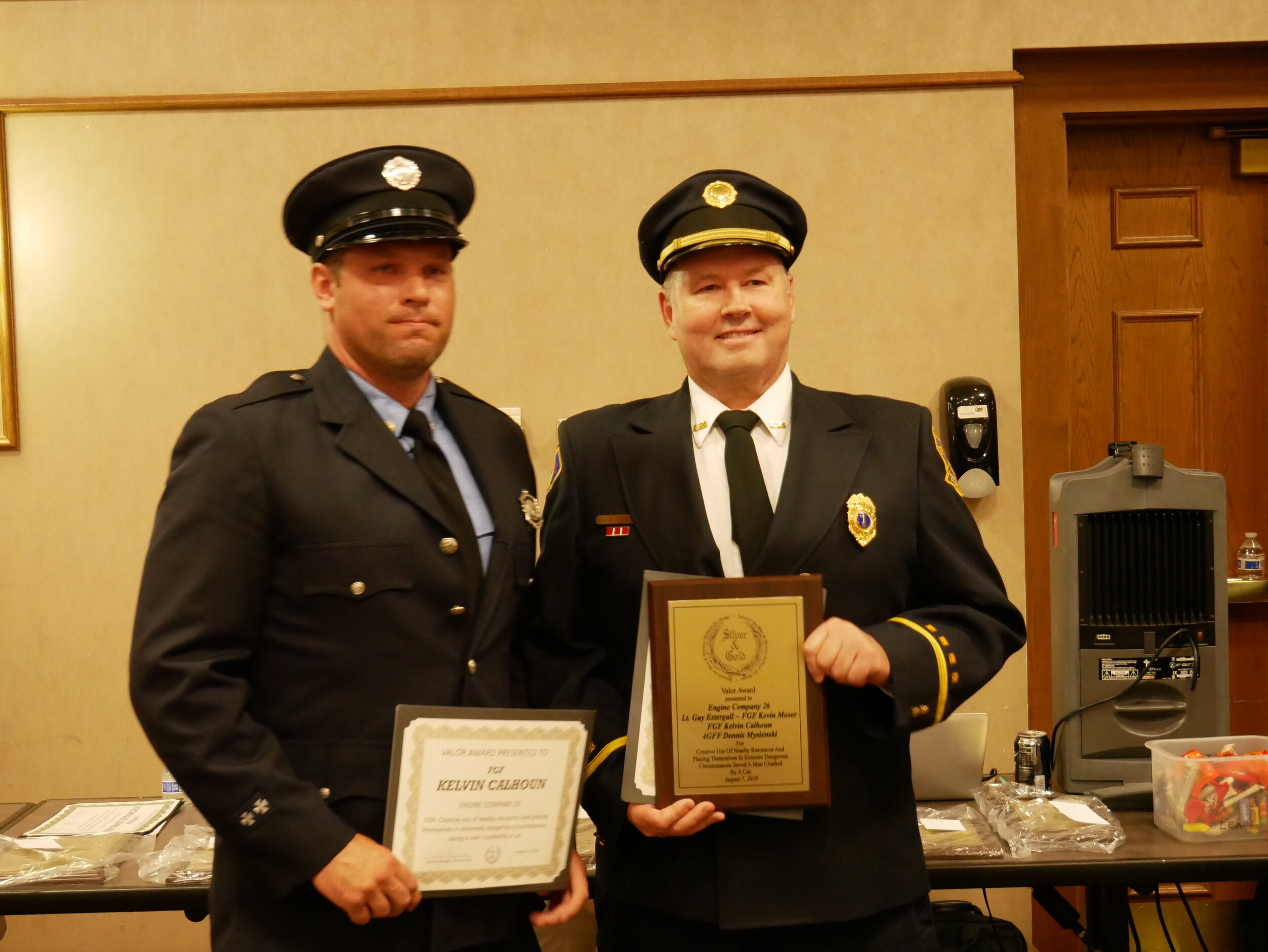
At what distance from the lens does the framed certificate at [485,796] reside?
1248 mm

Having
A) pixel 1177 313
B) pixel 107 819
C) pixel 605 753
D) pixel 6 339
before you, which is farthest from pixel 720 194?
pixel 6 339

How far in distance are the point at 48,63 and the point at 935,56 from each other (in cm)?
254

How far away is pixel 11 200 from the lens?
10.1 ft

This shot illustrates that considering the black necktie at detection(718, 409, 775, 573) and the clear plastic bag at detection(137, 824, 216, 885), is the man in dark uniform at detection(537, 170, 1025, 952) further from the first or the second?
the clear plastic bag at detection(137, 824, 216, 885)

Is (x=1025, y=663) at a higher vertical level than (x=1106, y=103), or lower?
lower

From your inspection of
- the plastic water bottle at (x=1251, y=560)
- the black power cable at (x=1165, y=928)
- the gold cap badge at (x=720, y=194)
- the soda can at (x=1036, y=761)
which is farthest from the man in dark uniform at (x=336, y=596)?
the plastic water bottle at (x=1251, y=560)

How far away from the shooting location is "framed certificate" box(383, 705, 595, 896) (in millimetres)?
1248

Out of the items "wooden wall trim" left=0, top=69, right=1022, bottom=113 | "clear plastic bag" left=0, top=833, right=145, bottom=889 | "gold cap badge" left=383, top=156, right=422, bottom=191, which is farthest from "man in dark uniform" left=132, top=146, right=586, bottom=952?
"wooden wall trim" left=0, top=69, right=1022, bottom=113

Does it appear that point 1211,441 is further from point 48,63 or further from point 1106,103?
point 48,63

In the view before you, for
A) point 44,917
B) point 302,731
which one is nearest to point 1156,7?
point 302,731

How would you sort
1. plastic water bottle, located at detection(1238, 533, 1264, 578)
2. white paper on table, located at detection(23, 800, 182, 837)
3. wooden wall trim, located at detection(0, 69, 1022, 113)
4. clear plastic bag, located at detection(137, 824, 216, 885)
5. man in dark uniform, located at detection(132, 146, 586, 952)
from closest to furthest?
man in dark uniform, located at detection(132, 146, 586, 952) → clear plastic bag, located at detection(137, 824, 216, 885) → white paper on table, located at detection(23, 800, 182, 837) → wooden wall trim, located at detection(0, 69, 1022, 113) → plastic water bottle, located at detection(1238, 533, 1264, 578)

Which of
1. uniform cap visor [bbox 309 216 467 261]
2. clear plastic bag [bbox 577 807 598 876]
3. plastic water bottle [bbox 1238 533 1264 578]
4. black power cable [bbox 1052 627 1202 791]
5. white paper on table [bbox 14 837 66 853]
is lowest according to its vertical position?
clear plastic bag [bbox 577 807 598 876]

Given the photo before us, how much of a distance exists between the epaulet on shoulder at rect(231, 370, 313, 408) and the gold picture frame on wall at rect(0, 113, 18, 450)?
2127 millimetres

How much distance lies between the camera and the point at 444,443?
1.47m
